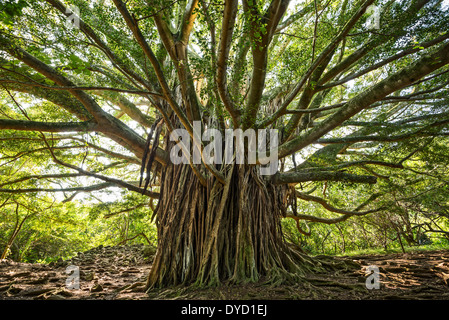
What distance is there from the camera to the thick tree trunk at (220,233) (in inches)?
113

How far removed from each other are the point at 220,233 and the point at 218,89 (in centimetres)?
204

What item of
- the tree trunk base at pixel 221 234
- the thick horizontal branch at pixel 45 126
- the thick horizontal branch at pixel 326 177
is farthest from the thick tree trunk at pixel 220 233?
the thick horizontal branch at pixel 45 126

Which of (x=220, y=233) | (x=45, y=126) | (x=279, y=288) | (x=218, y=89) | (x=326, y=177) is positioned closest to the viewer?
(x=218, y=89)

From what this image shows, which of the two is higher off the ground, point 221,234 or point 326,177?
point 326,177

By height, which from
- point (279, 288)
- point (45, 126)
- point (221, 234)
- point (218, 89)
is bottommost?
point (279, 288)

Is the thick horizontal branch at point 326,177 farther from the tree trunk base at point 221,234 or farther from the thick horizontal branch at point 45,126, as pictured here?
the thick horizontal branch at point 45,126

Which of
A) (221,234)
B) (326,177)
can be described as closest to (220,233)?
(221,234)

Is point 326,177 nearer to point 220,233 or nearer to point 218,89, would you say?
point 220,233

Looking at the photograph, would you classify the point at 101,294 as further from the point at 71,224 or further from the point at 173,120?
the point at 71,224

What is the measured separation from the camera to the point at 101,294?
8.44ft

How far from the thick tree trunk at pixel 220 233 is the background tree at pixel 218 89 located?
0.06 feet

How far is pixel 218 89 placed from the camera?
77.3 inches
